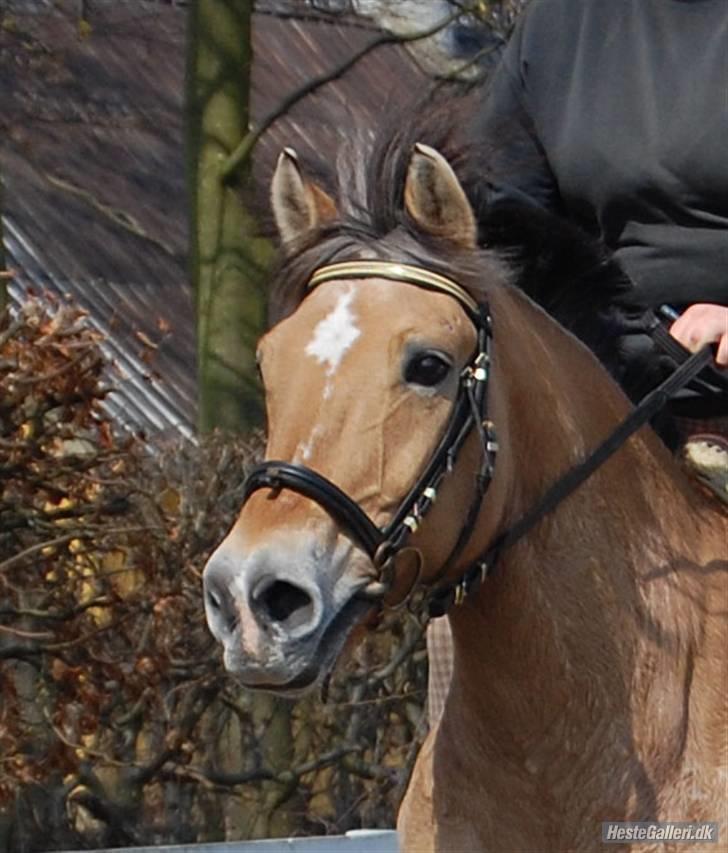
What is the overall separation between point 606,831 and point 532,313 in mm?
967

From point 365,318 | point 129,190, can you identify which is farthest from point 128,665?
point 129,190

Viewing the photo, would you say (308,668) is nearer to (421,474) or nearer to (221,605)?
(221,605)

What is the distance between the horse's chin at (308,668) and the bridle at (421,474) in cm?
9

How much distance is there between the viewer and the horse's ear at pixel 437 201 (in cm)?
372

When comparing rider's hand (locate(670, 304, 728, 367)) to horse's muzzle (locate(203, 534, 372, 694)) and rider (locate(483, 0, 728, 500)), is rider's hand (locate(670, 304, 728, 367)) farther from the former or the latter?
horse's muzzle (locate(203, 534, 372, 694))

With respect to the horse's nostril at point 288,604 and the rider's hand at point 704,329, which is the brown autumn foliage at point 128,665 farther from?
the horse's nostril at point 288,604

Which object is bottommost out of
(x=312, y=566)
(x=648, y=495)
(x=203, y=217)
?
(x=203, y=217)

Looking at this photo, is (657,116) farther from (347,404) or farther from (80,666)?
(80,666)

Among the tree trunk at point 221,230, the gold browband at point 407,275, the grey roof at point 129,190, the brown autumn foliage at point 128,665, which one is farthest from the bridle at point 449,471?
the grey roof at point 129,190

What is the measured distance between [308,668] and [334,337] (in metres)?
0.57

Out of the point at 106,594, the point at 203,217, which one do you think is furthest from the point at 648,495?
the point at 203,217

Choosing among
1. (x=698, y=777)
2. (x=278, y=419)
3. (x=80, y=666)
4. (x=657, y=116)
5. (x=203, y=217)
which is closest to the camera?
(x=278, y=419)

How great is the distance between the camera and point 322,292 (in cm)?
368

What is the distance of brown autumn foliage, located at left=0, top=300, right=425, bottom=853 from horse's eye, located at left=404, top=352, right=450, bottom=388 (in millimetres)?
3528
